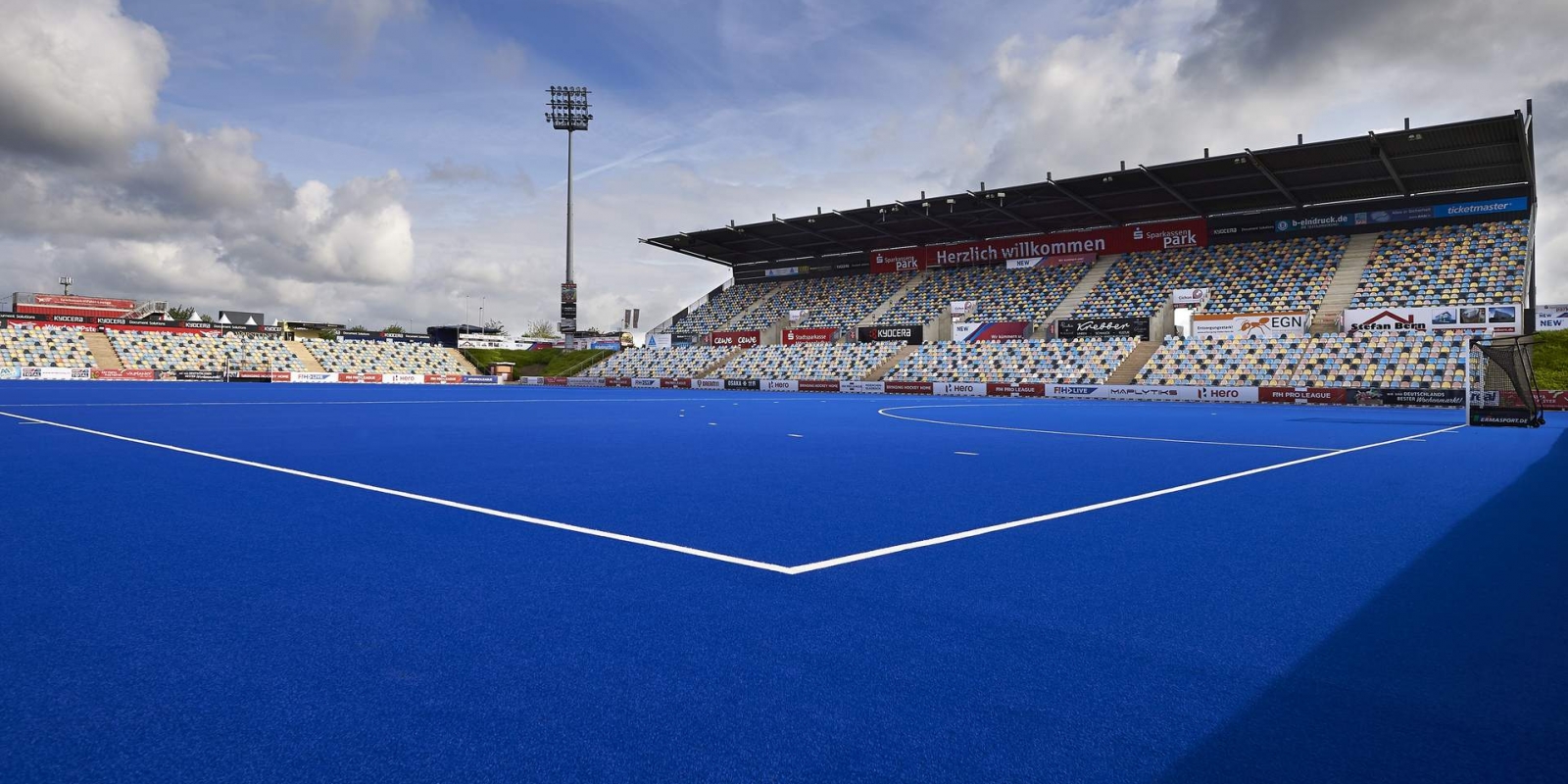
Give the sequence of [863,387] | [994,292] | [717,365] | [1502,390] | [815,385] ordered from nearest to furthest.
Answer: [1502,390], [863,387], [815,385], [994,292], [717,365]

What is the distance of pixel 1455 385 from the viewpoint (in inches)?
1171

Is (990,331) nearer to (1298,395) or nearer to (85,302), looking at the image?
(1298,395)

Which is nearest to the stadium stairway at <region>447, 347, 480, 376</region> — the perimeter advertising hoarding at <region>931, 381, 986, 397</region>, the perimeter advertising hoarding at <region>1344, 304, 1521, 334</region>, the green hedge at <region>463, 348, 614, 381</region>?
the green hedge at <region>463, 348, 614, 381</region>

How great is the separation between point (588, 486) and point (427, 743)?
6.12 m

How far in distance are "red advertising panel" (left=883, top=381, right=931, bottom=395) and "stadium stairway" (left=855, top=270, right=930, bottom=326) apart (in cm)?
955

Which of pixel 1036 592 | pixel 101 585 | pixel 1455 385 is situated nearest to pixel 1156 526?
pixel 1036 592

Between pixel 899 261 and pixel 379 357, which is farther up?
pixel 899 261

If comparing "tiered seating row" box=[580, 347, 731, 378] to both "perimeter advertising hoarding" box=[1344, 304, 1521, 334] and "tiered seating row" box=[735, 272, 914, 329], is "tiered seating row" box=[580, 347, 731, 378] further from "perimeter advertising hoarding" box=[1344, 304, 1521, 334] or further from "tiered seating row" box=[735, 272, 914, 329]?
"perimeter advertising hoarding" box=[1344, 304, 1521, 334]

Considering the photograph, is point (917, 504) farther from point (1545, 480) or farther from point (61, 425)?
point (61, 425)

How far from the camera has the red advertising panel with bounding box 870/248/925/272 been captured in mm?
60656

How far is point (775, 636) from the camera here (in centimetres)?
381

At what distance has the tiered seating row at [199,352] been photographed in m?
53.8

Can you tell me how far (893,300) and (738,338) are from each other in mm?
12214

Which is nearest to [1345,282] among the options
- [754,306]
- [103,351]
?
[754,306]
